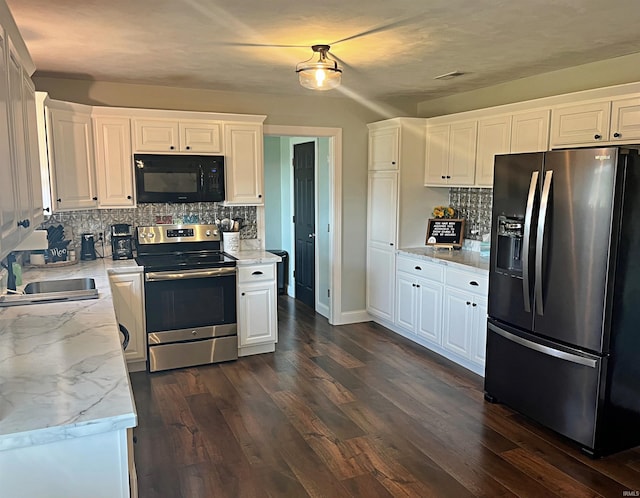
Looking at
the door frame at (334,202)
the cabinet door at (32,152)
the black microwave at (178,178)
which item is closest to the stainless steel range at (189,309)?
the black microwave at (178,178)

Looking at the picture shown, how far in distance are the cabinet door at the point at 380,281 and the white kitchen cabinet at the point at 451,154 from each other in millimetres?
855

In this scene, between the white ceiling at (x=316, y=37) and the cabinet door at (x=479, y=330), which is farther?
the cabinet door at (x=479, y=330)

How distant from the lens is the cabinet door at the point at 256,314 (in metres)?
4.40

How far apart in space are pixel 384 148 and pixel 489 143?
1.20 m

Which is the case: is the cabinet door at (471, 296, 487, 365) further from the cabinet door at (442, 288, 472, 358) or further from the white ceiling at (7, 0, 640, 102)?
the white ceiling at (7, 0, 640, 102)

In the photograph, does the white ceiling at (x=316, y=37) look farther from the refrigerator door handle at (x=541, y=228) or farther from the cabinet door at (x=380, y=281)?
the cabinet door at (x=380, y=281)

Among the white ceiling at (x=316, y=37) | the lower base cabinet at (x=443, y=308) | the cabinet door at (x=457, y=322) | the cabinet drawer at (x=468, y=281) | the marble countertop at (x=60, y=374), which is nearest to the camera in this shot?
the marble countertop at (x=60, y=374)

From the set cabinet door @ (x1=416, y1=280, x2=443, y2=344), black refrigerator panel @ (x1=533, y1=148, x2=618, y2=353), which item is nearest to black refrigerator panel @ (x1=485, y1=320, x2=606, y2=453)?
black refrigerator panel @ (x1=533, y1=148, x2=618, y2=353)

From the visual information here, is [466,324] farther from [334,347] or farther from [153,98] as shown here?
[153,98]

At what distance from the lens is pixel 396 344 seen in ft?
15.9

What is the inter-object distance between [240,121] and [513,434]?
330 centimetres

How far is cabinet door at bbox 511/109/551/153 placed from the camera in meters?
3.74

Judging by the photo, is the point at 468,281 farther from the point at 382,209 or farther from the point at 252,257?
the point at 252,257

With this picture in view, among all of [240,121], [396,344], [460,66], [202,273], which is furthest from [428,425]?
[240,121]
